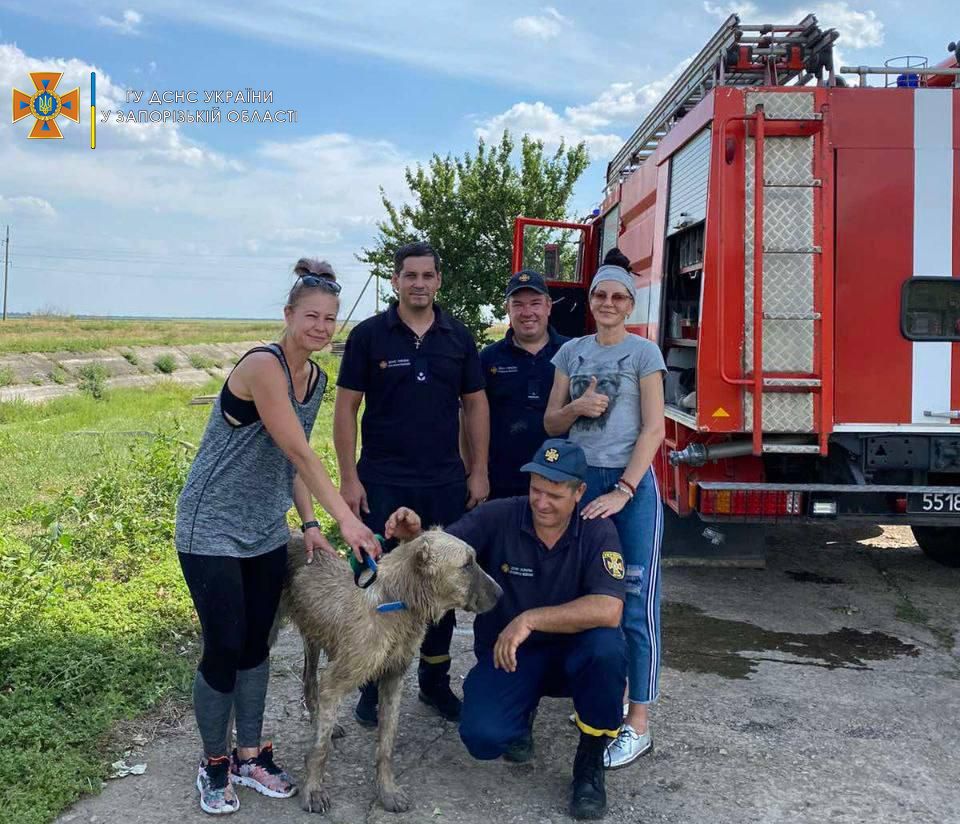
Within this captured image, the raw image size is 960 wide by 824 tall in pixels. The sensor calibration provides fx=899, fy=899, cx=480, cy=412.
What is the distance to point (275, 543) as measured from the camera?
3.30 m

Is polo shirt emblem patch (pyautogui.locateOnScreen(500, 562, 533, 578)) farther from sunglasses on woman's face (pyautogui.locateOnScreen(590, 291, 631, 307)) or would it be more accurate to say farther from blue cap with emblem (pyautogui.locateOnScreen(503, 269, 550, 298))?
blue cap with emblem (pyautogui.locateOnScreen(503, 269, 550, 298))

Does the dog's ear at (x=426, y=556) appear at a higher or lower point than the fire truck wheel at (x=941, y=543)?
higher

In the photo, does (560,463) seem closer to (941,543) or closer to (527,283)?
(527,283)

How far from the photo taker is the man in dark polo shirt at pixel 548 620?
3.34 meters

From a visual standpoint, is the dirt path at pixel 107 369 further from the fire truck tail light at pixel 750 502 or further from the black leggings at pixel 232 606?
the black leggings at pixel 232 606

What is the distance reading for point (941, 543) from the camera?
702 cm

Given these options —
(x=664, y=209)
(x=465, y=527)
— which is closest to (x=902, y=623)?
(x=664, y=209)

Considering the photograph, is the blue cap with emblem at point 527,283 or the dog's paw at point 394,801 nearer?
the dog's paw at point 394,801

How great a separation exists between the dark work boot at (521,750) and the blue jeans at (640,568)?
47 centimetres

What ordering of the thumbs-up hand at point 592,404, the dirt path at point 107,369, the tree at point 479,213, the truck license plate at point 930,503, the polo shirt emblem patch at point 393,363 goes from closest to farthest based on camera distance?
the thumbs-up hand at point 592,404 < the polo shirt emblem patch at point 393,363 < the truck license plate at point 930,503 < the tree at point 479,213 < the dirt path at point 107,369

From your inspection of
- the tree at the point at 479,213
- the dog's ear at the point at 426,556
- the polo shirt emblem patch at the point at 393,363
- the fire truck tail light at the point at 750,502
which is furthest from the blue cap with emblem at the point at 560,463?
the tree at the point at 479,213

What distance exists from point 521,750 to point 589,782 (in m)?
0.47

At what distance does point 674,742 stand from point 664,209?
3533 mm

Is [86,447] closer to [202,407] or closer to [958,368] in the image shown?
[202,407]
